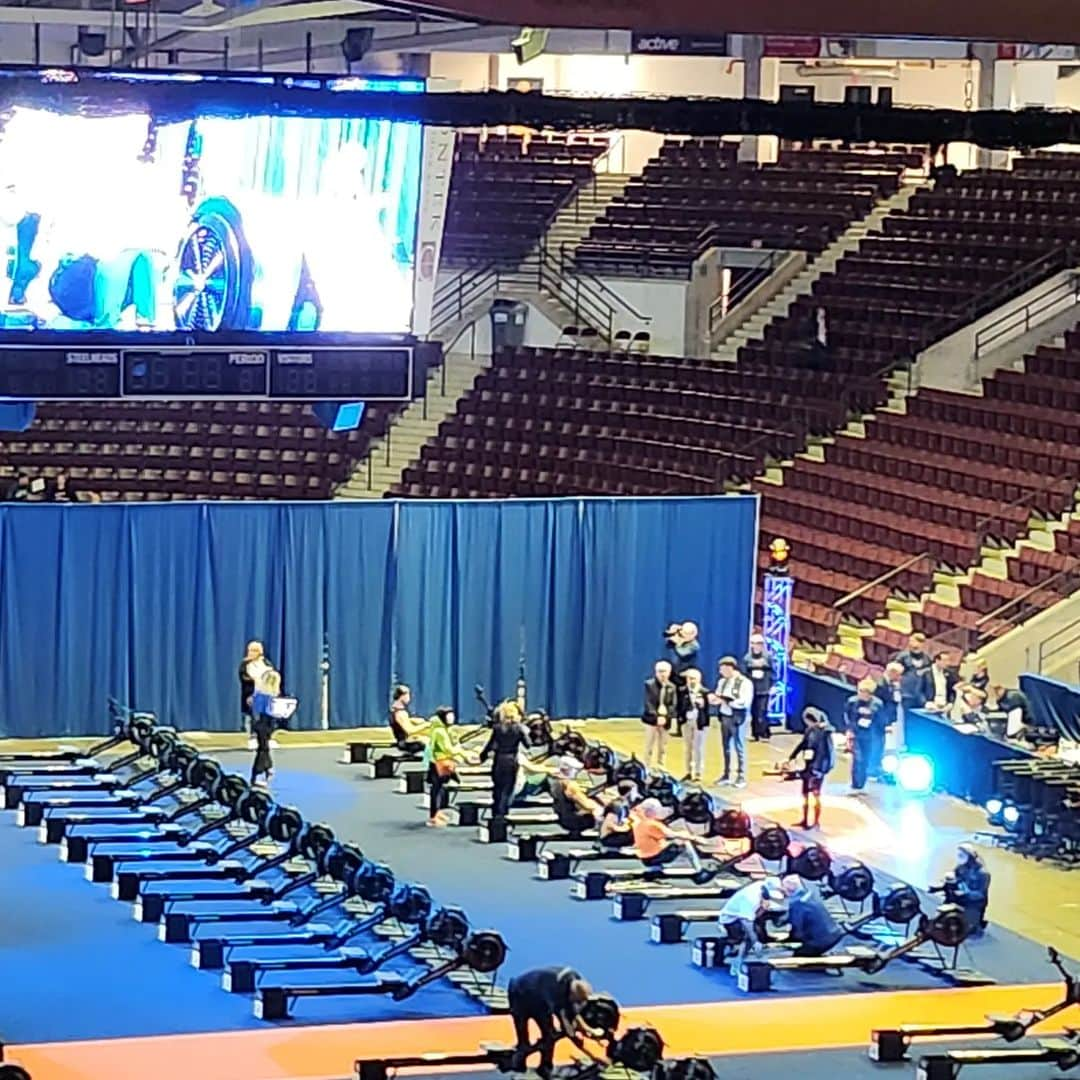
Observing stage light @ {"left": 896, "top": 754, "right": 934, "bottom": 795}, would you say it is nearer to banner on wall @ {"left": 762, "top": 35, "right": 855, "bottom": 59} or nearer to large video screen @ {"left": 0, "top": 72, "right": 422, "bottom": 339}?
large video screen @ {"left": 0, "top": 72, "right": 422, "bottom": 339}

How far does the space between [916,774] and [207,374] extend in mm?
8250

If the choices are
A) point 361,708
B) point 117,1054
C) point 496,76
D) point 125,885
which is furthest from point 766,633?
point 496,76

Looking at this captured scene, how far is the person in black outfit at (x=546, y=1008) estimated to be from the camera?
1477 cm

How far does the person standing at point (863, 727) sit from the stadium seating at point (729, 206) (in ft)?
→ 46.4

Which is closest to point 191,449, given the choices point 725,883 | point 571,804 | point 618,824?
point 571,804

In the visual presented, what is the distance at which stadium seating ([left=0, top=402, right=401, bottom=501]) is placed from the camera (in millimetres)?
33875

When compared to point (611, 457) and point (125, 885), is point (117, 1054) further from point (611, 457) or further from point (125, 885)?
point (611, 457)

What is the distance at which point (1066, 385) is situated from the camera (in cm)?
3066

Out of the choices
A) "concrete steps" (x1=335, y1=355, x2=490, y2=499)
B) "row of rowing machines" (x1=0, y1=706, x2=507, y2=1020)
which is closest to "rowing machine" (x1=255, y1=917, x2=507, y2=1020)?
"row of rowing machines" (x1=0, y1=706, x2=507, y2=1020)

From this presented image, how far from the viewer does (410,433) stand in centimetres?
3525

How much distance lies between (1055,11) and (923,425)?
22.7 meters

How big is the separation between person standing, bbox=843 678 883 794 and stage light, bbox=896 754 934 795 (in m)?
0.33

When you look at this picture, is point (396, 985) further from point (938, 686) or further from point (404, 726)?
point (938, 686)

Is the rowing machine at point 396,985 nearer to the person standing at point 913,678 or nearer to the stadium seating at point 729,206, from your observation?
the person standing at point 913,678
